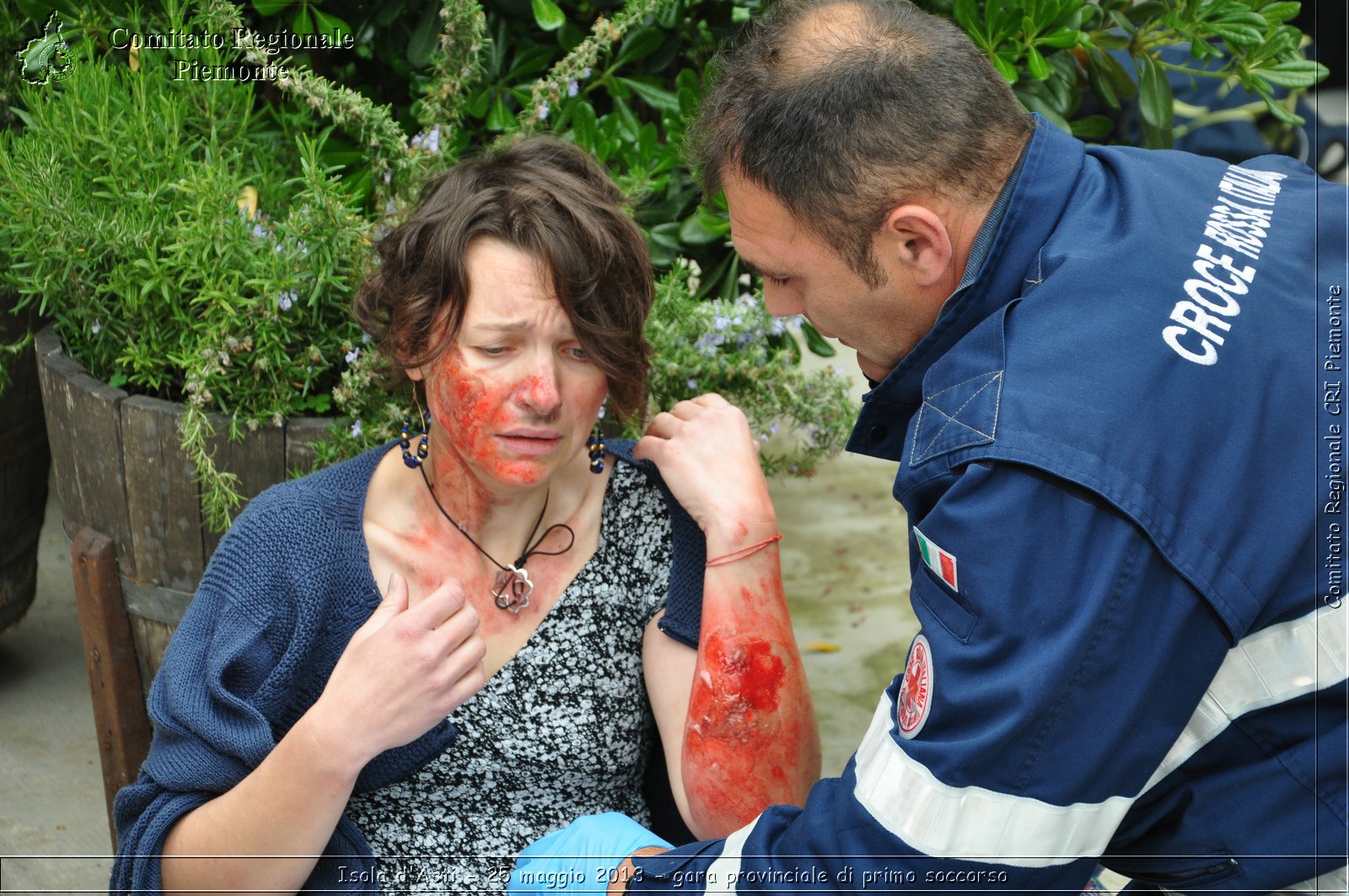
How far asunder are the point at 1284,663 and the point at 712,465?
0.92 metres

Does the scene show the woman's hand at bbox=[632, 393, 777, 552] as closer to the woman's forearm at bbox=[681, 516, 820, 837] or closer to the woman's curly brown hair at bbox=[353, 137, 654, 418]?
the woman's forearm at bbox=[681, 516, 820, 837]

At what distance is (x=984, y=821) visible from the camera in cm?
140

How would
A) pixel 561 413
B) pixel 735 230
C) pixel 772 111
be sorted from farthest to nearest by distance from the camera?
1. pixel 561 413
2. pixel 735 230
3. pixel 772 111

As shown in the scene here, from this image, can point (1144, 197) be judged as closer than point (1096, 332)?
No

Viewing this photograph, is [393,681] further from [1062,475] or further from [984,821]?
[1062,475]

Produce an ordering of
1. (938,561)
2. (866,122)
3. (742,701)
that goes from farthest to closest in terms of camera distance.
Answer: (742,701) < (866,122) < (938,561)

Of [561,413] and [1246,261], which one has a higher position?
[1246,261]

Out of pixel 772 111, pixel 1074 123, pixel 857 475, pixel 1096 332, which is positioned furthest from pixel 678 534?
pixel 857 475

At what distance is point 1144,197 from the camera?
1.57 metres

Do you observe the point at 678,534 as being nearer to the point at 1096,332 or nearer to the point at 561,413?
the point at 561,413

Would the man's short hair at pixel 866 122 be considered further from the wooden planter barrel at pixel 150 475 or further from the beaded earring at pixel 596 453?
the wooden planter barrel at pixel 150 475

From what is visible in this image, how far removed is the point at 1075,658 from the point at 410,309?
114 centimetres

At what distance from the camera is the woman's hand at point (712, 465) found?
2029 mm

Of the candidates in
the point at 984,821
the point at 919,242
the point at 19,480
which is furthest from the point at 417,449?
the point at 19,480
